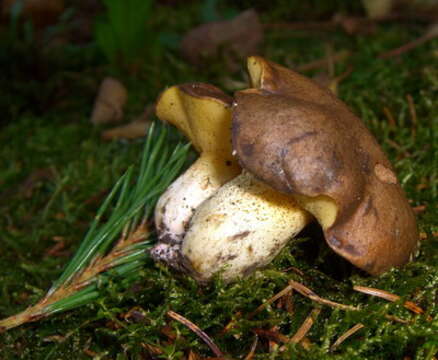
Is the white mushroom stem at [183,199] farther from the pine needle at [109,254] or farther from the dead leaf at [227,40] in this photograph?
the dead leaf at [227,40]

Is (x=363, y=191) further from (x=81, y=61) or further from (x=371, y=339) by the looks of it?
(x=81, y=61)

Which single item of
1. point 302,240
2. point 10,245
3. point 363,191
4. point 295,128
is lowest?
point 10,245

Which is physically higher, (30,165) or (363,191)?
(363,191)

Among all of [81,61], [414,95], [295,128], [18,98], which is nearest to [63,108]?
[18,98]

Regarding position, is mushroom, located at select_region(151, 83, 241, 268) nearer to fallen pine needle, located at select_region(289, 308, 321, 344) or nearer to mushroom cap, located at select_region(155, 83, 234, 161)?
mushroom cap, located at select_region(155, 83, 234, 161)

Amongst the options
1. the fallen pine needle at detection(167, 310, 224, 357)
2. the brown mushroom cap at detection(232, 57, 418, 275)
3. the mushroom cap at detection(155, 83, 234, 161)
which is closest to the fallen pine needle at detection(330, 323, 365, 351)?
the brown mushroom cap at detection(232, 57, 418, 275)
